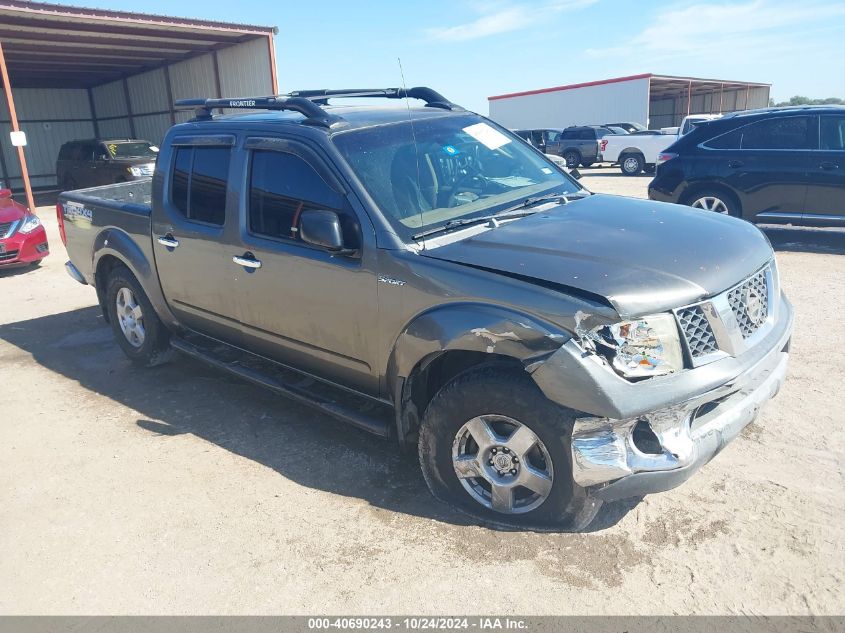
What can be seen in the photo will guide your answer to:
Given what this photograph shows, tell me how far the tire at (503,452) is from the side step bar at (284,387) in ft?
1.32

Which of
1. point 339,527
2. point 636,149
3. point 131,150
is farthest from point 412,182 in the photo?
point 636,149

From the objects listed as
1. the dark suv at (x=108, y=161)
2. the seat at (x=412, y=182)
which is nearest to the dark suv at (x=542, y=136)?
the dark suv at (x=108, y=161)

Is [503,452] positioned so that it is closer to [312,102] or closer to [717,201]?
[312,102]

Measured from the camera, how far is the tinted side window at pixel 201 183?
4219 mm

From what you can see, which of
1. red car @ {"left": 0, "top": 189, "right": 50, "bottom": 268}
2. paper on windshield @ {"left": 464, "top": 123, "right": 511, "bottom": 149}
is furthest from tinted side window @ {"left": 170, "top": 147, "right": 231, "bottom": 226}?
red car @ {"left": 0, "top": 189, "right": 50, "bottom": 268}

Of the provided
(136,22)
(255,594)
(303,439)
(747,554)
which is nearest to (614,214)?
(747,554)

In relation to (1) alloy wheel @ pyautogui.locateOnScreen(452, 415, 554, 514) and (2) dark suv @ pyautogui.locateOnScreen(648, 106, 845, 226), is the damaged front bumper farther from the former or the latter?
(2) dark suv @ pyautogui.locateOnScreen(648, 106, 845, 226)

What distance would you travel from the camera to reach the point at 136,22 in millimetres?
15594

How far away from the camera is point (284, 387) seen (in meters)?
4.02

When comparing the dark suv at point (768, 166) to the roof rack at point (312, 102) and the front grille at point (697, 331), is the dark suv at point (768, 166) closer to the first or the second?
the roof rack at point (312, 102)

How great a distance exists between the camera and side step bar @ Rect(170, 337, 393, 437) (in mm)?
3506

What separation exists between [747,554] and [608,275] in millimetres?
1372

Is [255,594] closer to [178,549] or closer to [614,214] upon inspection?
[178,549]

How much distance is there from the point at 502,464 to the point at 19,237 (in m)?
9.15
